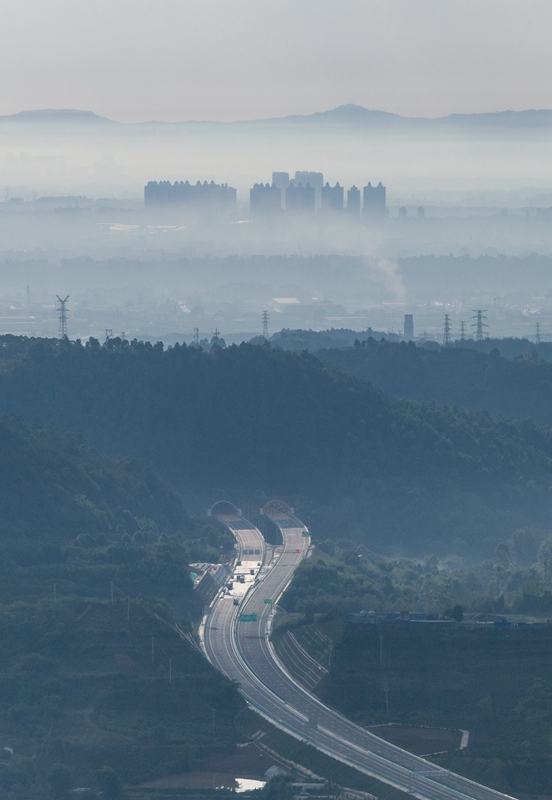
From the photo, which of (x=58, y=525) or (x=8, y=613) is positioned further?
(x=58, y=525)

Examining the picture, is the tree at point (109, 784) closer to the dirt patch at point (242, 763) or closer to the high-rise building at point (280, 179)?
the dirt patch at point (242, 763)

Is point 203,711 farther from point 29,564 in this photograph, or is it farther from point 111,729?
point 29,564

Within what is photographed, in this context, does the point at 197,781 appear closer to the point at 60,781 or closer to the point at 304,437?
the point at 60,781

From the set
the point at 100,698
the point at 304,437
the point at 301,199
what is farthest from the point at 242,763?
the point at 301,199

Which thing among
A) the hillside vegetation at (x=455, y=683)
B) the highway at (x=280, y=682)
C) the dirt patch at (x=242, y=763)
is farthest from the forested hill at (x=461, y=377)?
the dirt patch at (x=242, y=763)

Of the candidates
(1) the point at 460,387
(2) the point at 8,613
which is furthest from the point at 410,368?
(2) the point at 8,613

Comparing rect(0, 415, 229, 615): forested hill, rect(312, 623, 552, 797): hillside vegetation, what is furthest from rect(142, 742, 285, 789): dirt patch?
rect(0, 415, 229, 615): forested hill

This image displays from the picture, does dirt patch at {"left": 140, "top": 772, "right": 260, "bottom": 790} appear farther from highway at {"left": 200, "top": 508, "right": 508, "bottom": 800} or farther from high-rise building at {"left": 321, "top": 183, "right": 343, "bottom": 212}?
high-rise building at {"left": 321, "top": 183, "right": 343, "bottom": 212}
